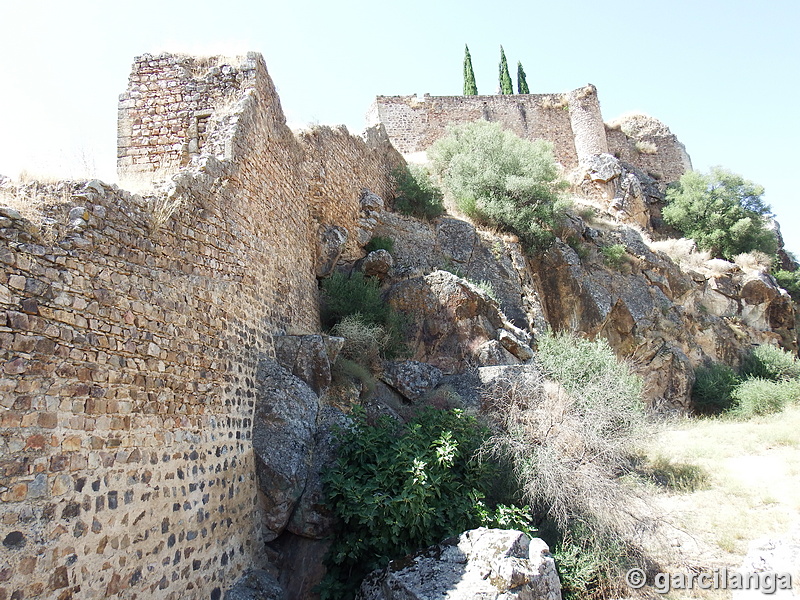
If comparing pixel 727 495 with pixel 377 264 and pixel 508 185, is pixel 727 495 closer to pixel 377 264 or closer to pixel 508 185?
pixel 377 264

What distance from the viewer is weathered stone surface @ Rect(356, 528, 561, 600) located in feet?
19.2

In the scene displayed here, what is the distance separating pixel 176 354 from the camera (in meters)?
6.11

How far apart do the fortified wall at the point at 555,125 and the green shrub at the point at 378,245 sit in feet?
42.4

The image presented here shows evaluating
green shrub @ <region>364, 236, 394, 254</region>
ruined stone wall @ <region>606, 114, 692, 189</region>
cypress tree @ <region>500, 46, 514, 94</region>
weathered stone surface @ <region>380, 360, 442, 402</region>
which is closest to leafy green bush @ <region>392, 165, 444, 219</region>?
green shrub @ <region>364, 236, 394, 254</region>

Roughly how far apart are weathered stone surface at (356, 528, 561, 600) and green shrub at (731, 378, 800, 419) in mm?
12075

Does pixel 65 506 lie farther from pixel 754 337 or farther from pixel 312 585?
pixel 754 337

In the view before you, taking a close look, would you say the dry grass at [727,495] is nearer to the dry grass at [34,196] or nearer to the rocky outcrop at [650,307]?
the rocky outcrop at [650,307]

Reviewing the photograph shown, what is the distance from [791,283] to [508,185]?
13862mm

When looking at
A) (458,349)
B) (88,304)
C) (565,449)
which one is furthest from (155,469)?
(458,349)

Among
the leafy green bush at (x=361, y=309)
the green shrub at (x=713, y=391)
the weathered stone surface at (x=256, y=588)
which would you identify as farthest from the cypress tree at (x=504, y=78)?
the weathered stone surface at (x=256, y=588)

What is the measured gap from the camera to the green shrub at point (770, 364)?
17.6m

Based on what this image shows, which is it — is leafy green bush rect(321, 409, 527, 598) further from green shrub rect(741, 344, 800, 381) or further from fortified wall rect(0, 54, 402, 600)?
green shrub rect(741, 344, 800, 381)

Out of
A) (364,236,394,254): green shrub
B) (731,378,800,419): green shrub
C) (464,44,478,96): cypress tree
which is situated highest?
(464,44,478,96): cypress tree

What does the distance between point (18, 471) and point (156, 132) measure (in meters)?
6.54
